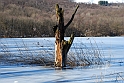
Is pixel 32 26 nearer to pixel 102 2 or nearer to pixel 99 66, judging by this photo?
pixel 99 66

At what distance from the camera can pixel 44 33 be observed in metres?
38.7

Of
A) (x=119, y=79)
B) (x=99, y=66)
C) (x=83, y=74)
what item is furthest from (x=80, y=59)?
(x=119, y=79)

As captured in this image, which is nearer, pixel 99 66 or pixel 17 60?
pixel 99 66

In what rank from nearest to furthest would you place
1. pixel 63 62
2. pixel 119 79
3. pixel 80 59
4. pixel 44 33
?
pixel 119 79 < pixel 63 62 < pixel 80 59 < pixel 44 33

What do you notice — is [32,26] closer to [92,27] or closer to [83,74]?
[92,27]

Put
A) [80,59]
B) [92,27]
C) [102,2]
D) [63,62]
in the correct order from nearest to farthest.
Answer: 1. [63,62]
2. [80,59]
3. [92,27]
4. [102,2]

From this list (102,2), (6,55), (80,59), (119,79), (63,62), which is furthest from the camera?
(102,2)

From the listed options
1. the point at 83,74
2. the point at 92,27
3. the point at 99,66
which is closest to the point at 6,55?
the point at 99,66

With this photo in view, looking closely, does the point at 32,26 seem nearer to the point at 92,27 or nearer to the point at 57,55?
the point at 92,27

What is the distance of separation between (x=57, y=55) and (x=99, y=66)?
1263 millimetres

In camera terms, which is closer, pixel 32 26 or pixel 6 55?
pixel 6 55

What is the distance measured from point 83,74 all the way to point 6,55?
487 cm

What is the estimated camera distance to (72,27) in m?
40.9

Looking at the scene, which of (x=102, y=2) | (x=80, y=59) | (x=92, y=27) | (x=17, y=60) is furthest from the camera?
(x=102, y=2)
